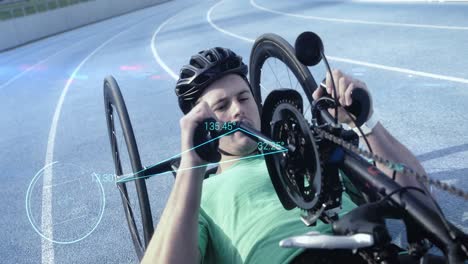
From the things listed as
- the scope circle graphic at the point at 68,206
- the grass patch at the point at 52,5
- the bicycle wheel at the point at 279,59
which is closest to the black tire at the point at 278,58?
the bicycle wheel at the point at 279,59

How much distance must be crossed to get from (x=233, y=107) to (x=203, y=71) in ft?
0.80

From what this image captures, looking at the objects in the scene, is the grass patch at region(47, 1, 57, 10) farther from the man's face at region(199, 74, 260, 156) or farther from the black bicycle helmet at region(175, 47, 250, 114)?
the man's face at region(199, 74, 260, 156)

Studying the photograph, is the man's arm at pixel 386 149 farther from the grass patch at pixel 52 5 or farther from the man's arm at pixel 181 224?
the grass patch at pixel 52 5

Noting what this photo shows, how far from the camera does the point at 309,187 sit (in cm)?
150

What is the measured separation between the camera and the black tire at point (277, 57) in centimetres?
271

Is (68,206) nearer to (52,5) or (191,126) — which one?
(191,126)

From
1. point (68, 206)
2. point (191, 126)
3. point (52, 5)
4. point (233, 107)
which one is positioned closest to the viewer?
point (191, 126)

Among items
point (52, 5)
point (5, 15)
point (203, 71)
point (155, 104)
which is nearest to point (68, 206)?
point (203, 71)

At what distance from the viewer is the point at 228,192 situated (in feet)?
7.50

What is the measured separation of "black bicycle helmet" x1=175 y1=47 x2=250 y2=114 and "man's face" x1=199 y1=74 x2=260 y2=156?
1.6 inches

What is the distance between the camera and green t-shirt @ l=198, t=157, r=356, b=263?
6.47 feet

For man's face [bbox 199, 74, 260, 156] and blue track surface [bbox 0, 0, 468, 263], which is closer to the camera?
man's face [bbox 199, 74, 260, 156]

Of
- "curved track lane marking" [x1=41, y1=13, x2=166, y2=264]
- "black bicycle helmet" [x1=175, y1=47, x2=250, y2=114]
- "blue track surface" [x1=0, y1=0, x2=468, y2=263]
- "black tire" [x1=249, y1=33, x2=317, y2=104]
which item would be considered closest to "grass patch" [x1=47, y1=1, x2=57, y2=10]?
"blue track surface" [x1=0, y1=0, x2=468, y2=263]

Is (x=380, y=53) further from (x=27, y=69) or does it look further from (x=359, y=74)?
(x=27, y=69)
